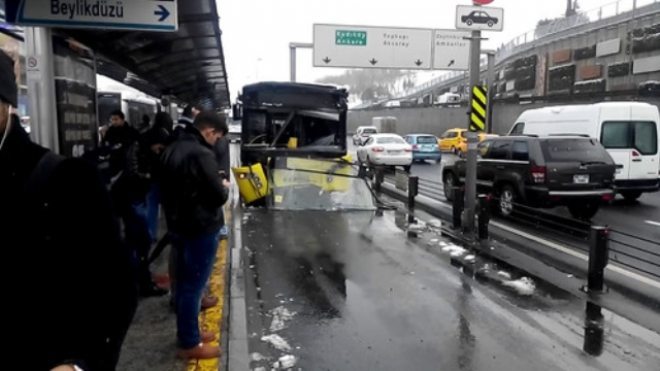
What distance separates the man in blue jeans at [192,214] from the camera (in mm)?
4078

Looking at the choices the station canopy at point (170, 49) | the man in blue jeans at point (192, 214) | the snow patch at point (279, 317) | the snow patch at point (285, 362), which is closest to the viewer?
the man in blue jeans at point (192, 214)

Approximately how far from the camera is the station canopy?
6.55m

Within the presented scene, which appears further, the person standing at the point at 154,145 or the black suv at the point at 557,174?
the black suv at the point at 557,174

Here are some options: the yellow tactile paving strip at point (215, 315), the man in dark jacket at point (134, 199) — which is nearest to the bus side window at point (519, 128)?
the yellow tactile paving strip at point (215, 315)

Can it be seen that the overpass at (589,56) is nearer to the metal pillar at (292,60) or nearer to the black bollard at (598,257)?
the metal pillar at (292,60)

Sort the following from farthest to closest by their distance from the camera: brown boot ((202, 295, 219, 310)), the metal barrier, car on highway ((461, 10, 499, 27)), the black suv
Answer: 1. the black suv
2. car on highway ((461, 10, 499, 27))
3. the metal barrier
4. brown boot ((202, 295, 219, 310))

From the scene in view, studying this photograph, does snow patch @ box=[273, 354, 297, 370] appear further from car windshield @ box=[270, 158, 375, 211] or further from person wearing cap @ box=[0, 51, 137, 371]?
car windshield @ box=[270, 158, 375, 211]

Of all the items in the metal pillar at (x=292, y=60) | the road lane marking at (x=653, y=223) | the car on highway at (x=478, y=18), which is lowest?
the road lane marking at (x=653, y=223)

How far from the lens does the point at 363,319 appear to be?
17.8ft

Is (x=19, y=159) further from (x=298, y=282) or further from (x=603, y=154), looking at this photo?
(x=603, y=154)

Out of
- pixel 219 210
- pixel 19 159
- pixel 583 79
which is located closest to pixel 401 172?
pixel 219 210

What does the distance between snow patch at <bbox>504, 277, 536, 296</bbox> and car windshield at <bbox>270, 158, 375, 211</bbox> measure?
5.01 meters

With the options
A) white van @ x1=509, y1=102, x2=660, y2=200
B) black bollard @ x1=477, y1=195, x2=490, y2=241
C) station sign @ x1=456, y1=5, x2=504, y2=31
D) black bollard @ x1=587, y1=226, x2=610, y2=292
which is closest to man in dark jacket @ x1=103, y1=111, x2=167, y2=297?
black bollard @ x1=587, y1=226, x2=610, y2=292

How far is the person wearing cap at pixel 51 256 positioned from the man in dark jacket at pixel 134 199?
12.7ft
